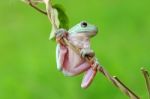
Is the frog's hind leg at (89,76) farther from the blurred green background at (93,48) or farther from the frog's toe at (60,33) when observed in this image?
the blurred green background at (93,48)

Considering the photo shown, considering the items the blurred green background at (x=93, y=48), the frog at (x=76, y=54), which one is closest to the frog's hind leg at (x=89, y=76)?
the frog at (x=76, y=54)

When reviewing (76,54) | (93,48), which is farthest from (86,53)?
(93,48)

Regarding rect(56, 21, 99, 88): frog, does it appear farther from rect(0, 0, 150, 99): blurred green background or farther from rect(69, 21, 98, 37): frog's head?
rect(0, 0, 150, 99): blurred green background

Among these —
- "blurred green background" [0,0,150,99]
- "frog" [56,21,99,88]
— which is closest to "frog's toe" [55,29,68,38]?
"frog" [56,21,99,88]

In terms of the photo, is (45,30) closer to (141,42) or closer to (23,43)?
(23,43)

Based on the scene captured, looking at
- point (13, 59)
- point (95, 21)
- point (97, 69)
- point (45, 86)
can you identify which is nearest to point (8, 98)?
point (45, 86)

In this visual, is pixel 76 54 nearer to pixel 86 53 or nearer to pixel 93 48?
pixel 86 53

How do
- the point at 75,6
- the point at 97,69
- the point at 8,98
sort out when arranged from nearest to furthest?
the point at 97,69 < the point at 8,98 < the point at 75,6
